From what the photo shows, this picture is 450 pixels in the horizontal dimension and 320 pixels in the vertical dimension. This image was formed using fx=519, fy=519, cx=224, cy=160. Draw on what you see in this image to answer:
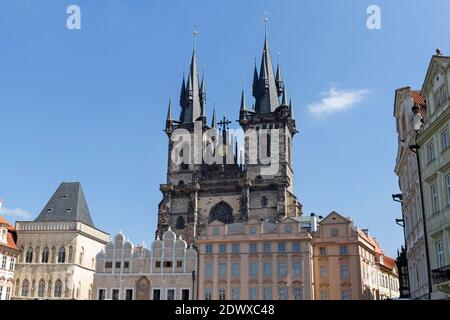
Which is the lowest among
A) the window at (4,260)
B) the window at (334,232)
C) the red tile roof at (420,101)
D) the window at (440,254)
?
the window at (440,254)

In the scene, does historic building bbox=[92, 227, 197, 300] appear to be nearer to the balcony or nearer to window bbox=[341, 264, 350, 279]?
window bbox=[341, 264, 350, 279]

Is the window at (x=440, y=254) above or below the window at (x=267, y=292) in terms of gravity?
below

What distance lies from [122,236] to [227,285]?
44.7ft

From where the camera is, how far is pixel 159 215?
80.6m

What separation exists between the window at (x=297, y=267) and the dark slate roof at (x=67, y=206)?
2741 centimetres

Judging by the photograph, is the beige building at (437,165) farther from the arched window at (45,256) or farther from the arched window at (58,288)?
the arched window at (45,256)

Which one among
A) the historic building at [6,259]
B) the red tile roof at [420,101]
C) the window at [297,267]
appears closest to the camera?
the red tile roof at [420,101]

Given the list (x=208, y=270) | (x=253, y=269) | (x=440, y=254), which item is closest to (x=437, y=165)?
(x=440, y=254)

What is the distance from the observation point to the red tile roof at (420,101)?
99.7 feet

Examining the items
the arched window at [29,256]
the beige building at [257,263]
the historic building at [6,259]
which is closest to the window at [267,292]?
the beige building at [257,263]

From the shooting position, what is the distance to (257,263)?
2223 inches
